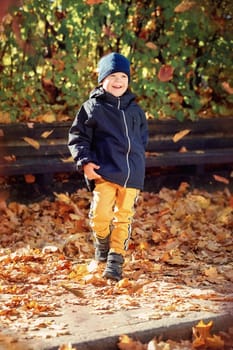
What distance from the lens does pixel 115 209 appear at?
191 inches

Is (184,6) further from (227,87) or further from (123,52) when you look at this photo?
(227,87)

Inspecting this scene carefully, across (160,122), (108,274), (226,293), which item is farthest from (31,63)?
(226,293)

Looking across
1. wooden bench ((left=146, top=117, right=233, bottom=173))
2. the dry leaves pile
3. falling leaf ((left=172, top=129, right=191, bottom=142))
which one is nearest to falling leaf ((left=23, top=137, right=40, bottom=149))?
the dry leaves pile

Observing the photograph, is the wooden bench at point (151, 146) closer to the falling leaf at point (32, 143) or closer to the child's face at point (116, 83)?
the falling leaf at point (32, 143)

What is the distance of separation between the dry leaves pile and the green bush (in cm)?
99

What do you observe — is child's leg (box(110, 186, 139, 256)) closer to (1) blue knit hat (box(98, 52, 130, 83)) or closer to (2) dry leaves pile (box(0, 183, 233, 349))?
(2) dry leaves pile (box(0, 183, 233, 349))

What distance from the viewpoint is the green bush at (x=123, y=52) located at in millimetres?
7090

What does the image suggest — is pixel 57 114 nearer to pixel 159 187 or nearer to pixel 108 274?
pixel 159 187

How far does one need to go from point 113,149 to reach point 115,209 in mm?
449

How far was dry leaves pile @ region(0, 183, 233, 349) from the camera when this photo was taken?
412 centimetres

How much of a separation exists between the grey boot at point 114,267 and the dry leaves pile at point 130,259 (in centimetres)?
7

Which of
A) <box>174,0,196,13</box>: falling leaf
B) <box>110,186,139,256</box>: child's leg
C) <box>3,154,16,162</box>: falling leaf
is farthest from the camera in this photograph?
<box>174,0,196,13</box>: falling leaf

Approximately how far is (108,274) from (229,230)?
74.2 inches

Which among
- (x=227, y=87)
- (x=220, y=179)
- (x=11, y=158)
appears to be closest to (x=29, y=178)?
(x=11, y=158)
